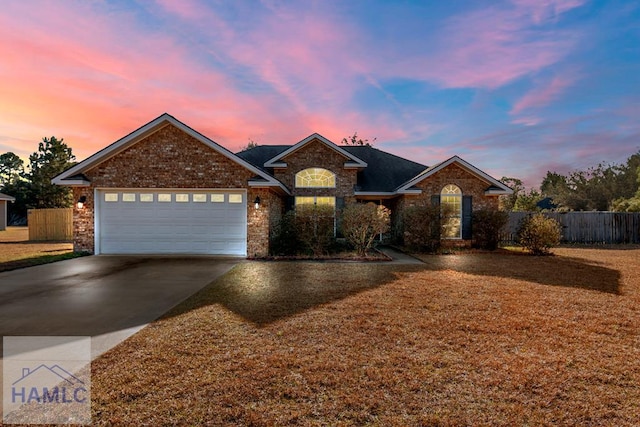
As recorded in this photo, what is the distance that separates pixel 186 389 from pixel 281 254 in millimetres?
9533

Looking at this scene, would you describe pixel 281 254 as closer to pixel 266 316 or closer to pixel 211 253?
pixel 211 253

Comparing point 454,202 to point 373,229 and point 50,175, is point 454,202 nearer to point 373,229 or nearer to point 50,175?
point 373,229

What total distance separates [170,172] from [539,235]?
1548 centimetres

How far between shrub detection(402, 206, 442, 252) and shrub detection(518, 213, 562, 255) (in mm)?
3663

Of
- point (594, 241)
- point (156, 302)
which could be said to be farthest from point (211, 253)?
point (594, 241)

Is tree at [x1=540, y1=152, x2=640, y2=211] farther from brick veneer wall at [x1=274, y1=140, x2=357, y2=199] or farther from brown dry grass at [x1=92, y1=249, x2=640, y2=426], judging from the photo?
brown dry grass at [x1=92, y1=249, x2=640, y2=426]

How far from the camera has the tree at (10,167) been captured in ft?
182

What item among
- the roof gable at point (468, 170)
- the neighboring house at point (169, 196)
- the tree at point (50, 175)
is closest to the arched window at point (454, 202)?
the roof gable at point (468, 170)

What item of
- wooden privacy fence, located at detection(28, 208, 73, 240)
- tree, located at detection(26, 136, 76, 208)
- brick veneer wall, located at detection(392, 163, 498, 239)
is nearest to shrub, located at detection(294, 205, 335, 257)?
brick veneer wall, located at detection(392, 163, 498, 239)

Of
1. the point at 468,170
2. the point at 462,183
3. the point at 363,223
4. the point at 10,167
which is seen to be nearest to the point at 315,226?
the point at 363,223

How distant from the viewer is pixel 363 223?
11.8 meters

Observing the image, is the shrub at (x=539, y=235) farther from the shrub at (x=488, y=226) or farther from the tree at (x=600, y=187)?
the tree at (x=600, y=187)

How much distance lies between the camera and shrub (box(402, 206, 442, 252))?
13.6m

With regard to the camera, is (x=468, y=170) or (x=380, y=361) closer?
(x=380, y=361)
